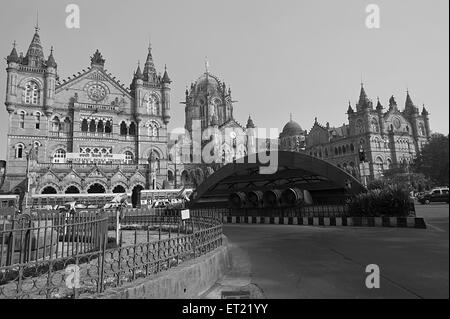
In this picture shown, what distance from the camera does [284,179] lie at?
882 inches

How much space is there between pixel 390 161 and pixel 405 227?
5241 centimetres

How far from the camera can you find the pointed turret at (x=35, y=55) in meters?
46.8

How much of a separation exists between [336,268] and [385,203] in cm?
1055

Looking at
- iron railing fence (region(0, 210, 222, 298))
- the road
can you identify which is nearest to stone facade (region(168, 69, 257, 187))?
the road

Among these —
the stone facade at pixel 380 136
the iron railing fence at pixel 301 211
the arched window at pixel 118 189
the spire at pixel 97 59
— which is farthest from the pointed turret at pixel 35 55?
the stone facade at pixel 380 136

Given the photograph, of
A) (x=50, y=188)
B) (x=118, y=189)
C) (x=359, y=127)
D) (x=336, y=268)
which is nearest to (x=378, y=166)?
(x=359, y=127)

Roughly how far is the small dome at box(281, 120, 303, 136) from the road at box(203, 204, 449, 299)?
75.1m

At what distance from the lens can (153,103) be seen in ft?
175

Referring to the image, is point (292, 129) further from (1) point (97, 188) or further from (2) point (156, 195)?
(1) point (97, 188)

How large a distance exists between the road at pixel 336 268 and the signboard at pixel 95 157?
133ft

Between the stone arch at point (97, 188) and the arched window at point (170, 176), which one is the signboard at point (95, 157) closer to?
the stone arch at point (97, 188)

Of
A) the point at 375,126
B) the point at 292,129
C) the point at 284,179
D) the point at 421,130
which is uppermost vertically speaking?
the point at 292,129
